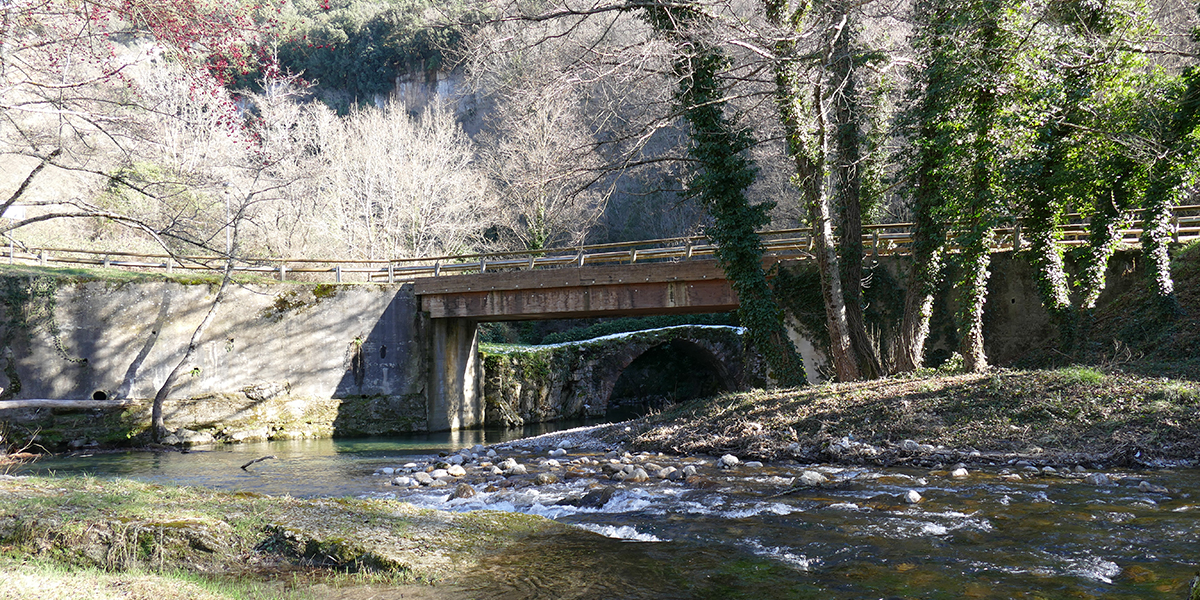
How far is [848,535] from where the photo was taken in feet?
20.1

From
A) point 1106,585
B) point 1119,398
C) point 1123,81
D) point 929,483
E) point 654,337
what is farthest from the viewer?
point 654,337

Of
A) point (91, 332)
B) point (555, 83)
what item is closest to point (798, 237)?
point (555, 83)

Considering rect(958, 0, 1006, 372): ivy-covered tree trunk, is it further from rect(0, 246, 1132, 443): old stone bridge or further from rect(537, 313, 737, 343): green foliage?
rect(537, 313, 737, 343): green foliage

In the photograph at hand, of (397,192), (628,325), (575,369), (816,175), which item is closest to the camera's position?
(816,175)

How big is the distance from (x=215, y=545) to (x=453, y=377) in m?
18.2

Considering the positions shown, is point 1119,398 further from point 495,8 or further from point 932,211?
point 495,8

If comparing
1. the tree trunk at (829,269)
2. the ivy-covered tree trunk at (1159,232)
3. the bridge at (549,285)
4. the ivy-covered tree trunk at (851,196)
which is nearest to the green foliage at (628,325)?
the bridge at (549,285)

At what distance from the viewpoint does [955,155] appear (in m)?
13.7

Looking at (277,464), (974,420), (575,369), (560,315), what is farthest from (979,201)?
(575,369)

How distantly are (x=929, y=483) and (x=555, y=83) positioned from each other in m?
8.37

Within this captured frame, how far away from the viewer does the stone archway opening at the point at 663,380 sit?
31469mm

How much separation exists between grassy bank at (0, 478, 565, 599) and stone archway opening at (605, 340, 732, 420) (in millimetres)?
25068

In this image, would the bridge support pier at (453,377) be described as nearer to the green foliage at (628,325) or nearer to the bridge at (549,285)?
the bridge at (549,285)

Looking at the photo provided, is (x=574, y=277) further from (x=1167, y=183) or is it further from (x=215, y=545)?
(x=215, y=545)
